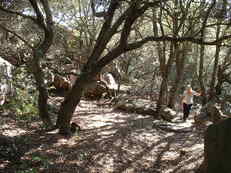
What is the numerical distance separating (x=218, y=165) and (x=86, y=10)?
16849 millimetres

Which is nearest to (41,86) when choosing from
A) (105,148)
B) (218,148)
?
(105,148)

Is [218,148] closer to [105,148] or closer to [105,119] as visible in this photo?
[105,148]

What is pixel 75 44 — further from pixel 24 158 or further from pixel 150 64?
pixel 24 158

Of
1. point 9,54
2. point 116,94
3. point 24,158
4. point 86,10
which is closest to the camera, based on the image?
point 24,158

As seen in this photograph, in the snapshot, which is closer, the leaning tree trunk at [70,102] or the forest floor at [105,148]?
the forest floor at [105,148]

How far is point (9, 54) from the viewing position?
14469 millimetres

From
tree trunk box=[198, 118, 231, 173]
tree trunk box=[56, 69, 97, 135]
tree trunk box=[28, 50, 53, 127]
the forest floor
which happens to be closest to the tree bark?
tree trunk box=[198, 118, 231, 173]

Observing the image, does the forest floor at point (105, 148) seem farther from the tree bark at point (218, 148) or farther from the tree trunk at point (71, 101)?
the tree bark at point (218, 148)

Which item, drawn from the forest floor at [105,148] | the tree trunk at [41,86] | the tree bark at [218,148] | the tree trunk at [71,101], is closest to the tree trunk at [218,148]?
the tree bark at [218,148]

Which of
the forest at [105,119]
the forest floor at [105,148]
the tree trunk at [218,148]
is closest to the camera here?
the tree trunk at [218,148]

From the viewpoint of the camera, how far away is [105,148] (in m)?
8.00

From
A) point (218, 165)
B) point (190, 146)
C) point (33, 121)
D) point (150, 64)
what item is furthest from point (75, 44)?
point (218, 165)

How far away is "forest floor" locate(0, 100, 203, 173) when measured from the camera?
650 cm

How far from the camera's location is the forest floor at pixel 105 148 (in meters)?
6.50
